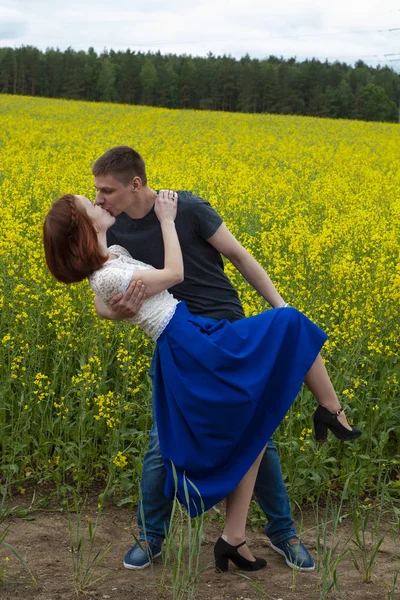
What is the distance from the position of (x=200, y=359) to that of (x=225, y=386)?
144 mm

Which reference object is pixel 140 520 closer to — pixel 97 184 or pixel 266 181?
pixel 97 184

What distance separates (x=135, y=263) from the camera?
128 inches

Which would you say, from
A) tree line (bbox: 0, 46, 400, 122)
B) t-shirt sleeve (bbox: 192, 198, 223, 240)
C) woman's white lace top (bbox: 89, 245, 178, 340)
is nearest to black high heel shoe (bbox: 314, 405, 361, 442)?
woman's white lace top (bbox: 89, 245, 178, 340)

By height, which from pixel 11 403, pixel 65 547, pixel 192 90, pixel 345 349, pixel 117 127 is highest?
pixel 192 90

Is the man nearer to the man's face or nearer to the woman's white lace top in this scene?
the man's face

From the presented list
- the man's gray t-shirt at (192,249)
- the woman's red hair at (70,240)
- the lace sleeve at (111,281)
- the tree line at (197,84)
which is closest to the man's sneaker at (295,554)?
the man's gray t-shirt at (192,249)

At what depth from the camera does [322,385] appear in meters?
3.25

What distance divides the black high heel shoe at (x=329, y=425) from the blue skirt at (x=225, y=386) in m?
0.20

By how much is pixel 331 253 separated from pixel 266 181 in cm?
530

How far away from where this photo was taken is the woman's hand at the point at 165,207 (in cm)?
321

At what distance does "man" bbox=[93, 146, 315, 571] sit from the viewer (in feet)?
11.0

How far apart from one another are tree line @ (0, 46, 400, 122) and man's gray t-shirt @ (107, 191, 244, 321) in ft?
197

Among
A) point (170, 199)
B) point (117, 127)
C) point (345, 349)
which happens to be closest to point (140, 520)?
point (170, 199)

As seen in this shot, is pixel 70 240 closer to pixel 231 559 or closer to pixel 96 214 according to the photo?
pixel 96 214
